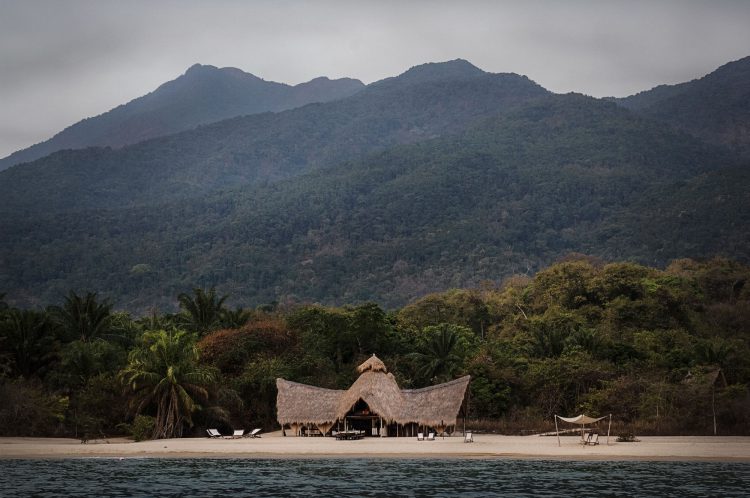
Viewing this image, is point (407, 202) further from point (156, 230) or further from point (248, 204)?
point (156, 230)

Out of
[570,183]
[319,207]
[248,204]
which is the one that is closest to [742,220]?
[570,183]

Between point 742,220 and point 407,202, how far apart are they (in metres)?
64.6

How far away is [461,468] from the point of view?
35.8m

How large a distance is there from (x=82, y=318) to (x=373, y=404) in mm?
17734

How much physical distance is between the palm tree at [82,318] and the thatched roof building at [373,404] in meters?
11.6

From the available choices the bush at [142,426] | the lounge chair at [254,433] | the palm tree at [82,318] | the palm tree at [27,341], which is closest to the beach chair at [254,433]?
the lounge chair at [254,433]

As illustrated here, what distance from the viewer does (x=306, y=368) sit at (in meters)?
56.1

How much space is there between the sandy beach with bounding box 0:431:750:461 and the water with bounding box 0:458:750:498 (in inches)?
55.6

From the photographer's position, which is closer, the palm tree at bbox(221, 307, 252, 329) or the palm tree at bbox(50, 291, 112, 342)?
the palm tree at bbox(50, 291, 112, 342)

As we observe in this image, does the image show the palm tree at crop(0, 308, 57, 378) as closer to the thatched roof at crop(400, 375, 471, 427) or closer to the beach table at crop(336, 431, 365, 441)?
the beach table at crop(336, 431, 365, 441)

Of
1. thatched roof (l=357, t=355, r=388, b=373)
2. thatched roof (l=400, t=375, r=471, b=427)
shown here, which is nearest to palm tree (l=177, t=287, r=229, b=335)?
thatched roof (l=357, t=355, r=388, b=373)

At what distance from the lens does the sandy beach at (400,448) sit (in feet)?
128

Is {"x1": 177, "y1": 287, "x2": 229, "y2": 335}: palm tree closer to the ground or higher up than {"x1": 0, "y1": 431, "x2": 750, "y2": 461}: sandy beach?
higher up

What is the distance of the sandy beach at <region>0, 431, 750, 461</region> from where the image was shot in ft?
128
